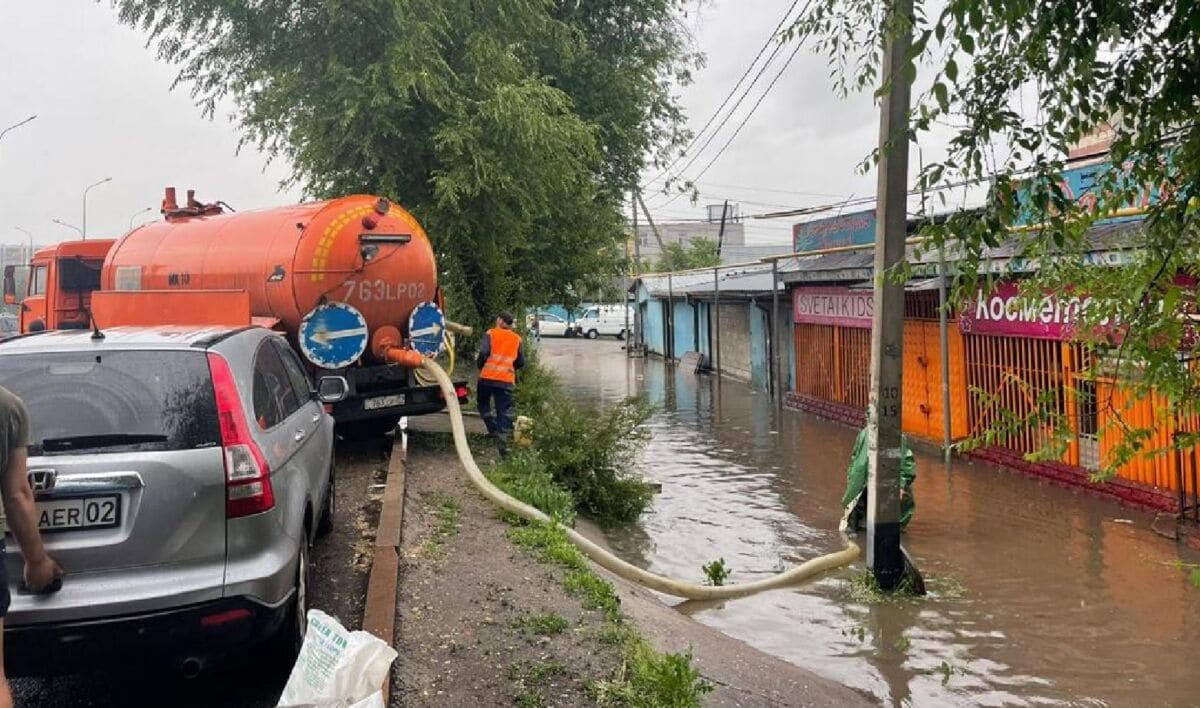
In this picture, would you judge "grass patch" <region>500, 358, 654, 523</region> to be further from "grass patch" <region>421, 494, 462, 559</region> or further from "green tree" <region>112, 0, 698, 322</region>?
"green tree" <region>112, 0, 698, 322</region>

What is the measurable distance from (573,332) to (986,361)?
125ft

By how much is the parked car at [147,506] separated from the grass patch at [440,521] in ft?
6.95

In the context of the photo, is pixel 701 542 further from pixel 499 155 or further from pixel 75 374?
pixel 499 155

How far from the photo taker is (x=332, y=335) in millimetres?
9117

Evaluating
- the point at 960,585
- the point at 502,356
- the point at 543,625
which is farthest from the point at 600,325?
the point at 543,625

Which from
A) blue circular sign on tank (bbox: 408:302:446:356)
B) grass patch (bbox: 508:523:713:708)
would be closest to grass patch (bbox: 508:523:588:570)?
grass patch (bbox: 508:523:713:708)

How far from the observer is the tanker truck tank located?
923 cm

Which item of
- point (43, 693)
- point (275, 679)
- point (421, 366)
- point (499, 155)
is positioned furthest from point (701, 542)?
point (499, 155)

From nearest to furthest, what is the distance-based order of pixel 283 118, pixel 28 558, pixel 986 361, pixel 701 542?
pixel 28 558 < pixel 701 542 < pixel 986 361 < pixel 283 118

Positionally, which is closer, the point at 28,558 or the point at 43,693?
the point at 28,558

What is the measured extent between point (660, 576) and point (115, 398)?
15.0ft

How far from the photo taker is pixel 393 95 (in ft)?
46.8

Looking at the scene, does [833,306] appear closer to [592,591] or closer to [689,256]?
[592,591]

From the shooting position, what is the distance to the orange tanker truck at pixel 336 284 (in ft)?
30.2
